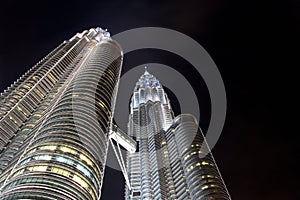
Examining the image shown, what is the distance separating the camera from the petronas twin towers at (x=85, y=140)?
64.4 metres

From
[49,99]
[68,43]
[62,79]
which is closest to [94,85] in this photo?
[49,99]

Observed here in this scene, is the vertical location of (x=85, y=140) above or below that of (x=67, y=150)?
above

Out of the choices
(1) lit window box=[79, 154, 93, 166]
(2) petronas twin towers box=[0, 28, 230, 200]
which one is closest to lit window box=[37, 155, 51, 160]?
(2) petronas twin towers box=[0, 28, 230, 200]

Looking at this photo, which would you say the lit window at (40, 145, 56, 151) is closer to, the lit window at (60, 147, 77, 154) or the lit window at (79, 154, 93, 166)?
the lit window at (60, 147, 77, 154)

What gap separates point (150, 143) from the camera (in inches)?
6299

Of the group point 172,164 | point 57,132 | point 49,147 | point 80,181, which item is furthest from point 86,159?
point 172,164

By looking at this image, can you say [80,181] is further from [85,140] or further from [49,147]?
[85,140]

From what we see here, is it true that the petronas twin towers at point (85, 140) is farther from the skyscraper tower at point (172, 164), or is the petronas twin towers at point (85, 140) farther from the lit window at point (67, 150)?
the skyscraper tower at point (172, 164)

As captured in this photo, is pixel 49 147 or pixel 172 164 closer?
pixel 49 147

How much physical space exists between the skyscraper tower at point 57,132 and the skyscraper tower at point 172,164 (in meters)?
36.8

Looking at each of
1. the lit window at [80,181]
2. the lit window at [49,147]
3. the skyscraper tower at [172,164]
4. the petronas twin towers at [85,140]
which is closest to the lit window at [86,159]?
the petronas twin towers at [85,140]

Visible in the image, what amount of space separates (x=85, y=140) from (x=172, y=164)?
222 ft

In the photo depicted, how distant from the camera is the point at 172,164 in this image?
135250 millimetres

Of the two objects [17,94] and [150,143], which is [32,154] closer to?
[17,94]
